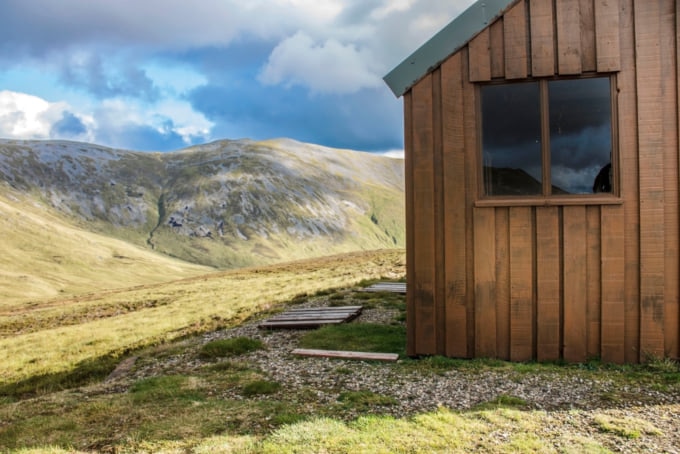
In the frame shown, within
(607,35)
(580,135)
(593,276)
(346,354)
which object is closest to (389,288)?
(346,354)

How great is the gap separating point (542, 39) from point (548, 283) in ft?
14.1

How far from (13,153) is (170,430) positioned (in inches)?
8760

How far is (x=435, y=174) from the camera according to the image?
29.7ft

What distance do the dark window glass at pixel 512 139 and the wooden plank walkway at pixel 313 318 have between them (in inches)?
233

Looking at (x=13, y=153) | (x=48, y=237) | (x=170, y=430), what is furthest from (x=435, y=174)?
(x=13, y=153)

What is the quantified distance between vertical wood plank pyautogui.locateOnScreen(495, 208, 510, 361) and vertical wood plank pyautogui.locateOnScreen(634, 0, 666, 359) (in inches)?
85.3

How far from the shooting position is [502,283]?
874 cm

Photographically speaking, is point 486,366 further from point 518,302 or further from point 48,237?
point 48,237

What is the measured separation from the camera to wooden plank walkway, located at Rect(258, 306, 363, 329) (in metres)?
12.8

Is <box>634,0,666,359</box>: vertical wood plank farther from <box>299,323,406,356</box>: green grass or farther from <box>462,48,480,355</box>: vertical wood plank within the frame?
<box>299,323,406,356</box>: green grass

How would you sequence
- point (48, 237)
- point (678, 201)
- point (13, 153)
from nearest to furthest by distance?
point (678, 201) → point (48, 237) → point (13, 153)

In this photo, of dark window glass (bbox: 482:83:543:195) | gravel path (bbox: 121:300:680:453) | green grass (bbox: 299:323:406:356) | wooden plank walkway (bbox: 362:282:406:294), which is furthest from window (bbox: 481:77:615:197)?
wooden plank walkway (bbox: 362:282:406:294)

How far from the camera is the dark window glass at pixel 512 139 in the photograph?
8.73 m

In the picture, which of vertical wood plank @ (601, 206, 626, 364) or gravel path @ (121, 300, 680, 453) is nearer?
gravel path @ (121, 300, 680, 453)
